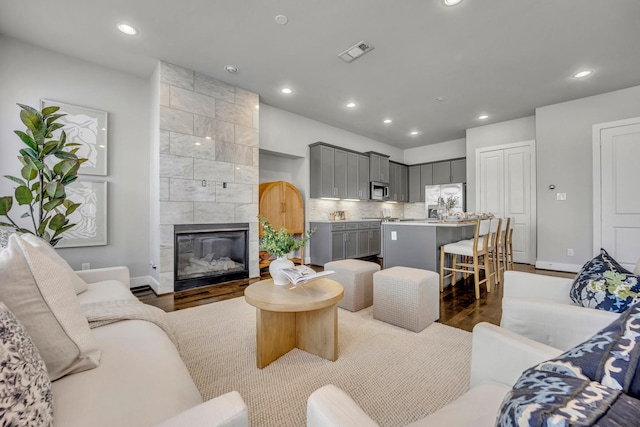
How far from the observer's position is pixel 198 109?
3646 mm

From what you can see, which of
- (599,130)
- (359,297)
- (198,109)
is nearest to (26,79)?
(198,109)

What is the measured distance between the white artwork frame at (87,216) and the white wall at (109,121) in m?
0.08

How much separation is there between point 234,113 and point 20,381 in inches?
155

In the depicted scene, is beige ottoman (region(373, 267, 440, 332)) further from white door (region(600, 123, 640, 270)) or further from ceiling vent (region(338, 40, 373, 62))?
white door (region(600, 123, 640, 270))

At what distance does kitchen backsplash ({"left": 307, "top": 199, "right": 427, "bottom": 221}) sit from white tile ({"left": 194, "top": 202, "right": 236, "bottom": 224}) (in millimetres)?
1840

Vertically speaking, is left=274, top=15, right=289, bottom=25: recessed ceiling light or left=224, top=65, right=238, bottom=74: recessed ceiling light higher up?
left=224, top=65, right=238, bottom=74: recessed ceiling light

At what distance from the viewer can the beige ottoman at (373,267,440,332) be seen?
2227mm

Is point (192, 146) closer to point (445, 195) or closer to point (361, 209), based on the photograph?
point (361, 209)

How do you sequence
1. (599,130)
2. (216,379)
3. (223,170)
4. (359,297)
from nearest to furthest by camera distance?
(216,379) < (359,297) < (223,170) < (599,130)

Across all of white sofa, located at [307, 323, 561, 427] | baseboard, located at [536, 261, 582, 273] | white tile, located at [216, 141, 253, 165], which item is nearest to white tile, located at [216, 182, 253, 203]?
white tile, located at [216, 141, 253, 165]

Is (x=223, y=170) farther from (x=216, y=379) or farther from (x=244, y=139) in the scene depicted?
(x=216, y=379)

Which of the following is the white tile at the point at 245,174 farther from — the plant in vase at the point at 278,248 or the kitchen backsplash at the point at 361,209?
the plant in vase at the point at 278,248

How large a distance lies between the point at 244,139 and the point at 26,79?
96.0 inches

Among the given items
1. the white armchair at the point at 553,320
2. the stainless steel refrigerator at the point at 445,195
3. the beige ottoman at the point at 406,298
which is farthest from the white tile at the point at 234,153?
the stainless steel refrigerator at the point at 445,195
